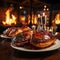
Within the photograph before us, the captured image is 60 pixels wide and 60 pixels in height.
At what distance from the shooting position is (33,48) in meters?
0.66

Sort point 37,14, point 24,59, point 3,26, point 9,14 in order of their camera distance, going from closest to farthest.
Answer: point 24,59
point 3,26
point 9,14
point 37,14

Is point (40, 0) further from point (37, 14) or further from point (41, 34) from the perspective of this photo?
point (41, 34)

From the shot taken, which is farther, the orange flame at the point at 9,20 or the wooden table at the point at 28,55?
the orange flame at the point at 9,20

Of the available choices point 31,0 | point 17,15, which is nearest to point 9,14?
point 17,15

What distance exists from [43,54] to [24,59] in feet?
0.29

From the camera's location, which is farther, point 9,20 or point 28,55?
point 9,20

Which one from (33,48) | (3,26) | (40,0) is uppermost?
(40,0)

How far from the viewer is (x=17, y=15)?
131 inches

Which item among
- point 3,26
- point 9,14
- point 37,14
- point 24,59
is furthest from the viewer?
point 37,14

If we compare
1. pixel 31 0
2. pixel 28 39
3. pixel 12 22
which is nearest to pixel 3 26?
pixel 12 22

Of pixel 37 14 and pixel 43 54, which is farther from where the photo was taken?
pixel 37 14

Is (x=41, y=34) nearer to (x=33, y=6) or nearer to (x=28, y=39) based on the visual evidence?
(x=28, y=39)

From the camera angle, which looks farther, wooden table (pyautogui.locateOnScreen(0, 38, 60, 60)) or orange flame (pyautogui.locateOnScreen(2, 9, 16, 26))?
orange flame (pyautogui.locateOnScreen(2, 9, 16, 26))

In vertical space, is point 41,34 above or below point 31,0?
below
